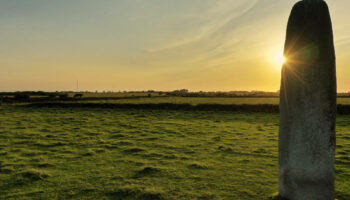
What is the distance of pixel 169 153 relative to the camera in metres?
11.6

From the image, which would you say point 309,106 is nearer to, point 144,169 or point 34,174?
point 144,169

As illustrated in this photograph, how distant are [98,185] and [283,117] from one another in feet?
21.6

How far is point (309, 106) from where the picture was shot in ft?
17.3

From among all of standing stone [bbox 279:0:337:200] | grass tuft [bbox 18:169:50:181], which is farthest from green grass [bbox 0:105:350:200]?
standing stone [bbox 279:0:337:200]

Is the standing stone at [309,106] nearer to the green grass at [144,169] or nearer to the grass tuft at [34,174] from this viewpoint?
the green grass at [144,169]

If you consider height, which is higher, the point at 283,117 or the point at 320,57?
the point at 320,57

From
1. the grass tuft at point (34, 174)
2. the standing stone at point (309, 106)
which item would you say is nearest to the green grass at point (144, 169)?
the grass tuft at point (34, 174)

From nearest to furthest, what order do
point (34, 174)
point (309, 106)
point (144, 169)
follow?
point (309, 106) → point (34, 174) → point (144, 169)

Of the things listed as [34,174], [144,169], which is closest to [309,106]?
[144,169]

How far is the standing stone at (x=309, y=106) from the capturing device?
523cm

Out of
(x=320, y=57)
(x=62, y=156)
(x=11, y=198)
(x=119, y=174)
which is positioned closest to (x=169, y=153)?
(x=119, y=174)

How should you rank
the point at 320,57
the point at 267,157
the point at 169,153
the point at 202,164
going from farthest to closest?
the point at 169,153
the point at 267,157
the point at 202,164
the point at 320,57

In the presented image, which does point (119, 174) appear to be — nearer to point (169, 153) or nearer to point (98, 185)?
point (98, 185)

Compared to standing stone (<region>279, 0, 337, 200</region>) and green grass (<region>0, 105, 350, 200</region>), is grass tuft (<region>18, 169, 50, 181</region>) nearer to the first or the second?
green grass (<region>0, 105, 350, 200</region>)
